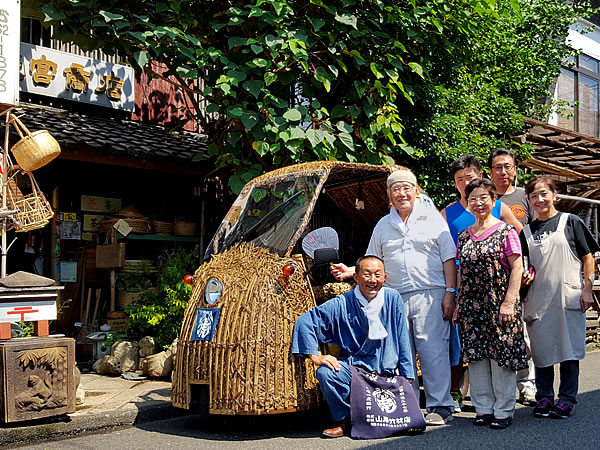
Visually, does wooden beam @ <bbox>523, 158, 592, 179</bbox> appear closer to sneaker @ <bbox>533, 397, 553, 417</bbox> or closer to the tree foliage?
the tree foliage

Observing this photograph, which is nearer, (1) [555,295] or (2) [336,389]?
(2) [336,389]

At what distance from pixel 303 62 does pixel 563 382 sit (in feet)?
14.6

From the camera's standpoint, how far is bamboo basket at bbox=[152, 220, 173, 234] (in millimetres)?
10258

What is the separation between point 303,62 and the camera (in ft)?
25.7

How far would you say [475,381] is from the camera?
5371 millimetres

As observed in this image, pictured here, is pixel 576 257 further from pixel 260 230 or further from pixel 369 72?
pixel 369 72

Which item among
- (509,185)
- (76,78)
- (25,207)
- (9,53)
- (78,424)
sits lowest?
(78,424)

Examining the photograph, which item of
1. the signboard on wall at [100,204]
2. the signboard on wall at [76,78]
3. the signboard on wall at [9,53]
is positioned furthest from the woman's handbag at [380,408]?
the signboard on wall at [76,78]

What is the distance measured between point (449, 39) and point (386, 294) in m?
5.14

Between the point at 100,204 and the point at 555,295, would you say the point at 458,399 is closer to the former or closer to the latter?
the point at 555,295

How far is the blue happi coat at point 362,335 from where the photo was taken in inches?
209

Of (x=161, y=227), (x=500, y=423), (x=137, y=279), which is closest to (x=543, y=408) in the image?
(x=500, y=423)

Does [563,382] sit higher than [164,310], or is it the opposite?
[164,310]

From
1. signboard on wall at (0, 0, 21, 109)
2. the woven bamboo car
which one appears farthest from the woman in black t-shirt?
signboard on wall at (0, 0, 21, 109)
